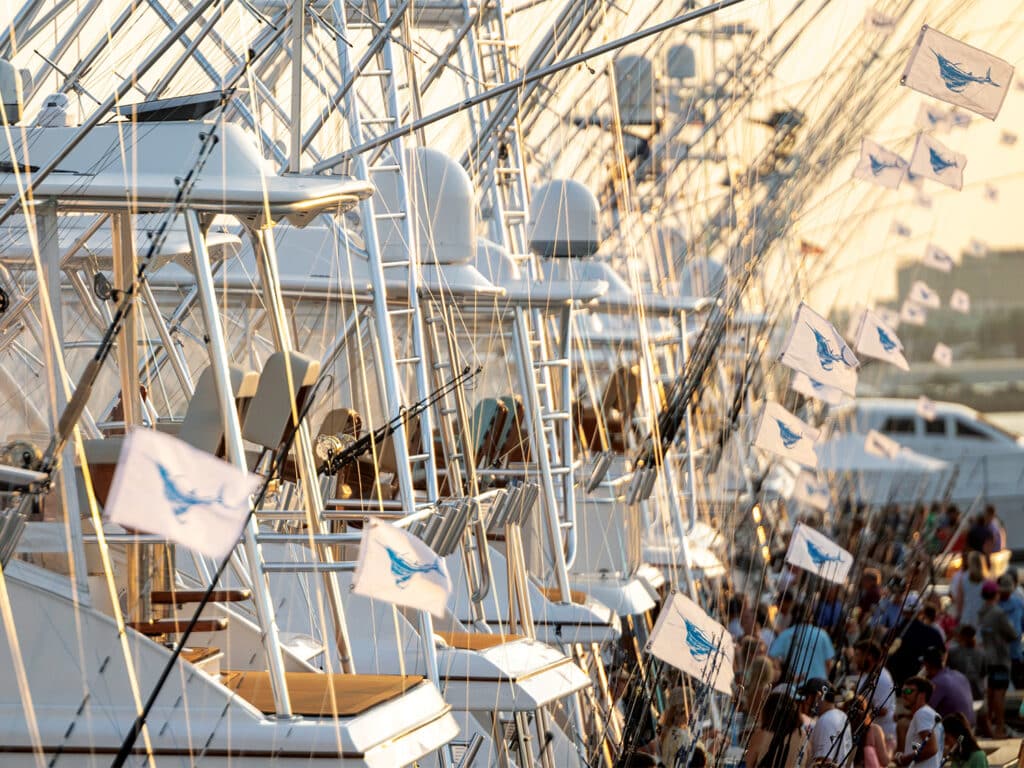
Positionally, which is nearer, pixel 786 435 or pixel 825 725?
pixel 825 725

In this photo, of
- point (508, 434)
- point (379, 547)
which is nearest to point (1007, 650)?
point (508, 434)

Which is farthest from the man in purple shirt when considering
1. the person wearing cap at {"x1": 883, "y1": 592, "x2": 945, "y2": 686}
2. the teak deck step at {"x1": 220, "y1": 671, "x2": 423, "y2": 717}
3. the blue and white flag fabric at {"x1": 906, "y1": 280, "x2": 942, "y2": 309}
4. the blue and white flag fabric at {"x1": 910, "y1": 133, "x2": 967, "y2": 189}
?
the teak deck step at {"x1": 220, "y1": 671, "x2": 423, "y2": 717}

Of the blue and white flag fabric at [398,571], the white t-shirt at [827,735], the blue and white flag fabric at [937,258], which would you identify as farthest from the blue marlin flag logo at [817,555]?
→ the blue and white flag fabric at [937,258]

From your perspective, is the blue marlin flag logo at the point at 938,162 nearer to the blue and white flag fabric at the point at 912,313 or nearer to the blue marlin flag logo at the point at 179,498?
the blue marlin flag logo at the point at 179,498

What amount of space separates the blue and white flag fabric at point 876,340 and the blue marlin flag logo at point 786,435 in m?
0.70

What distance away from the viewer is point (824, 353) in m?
10.9

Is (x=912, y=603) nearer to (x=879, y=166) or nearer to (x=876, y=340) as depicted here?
(x=876, y=340)

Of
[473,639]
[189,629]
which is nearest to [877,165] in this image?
[473,639]

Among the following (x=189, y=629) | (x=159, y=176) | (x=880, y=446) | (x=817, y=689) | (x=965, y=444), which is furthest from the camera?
(x=965, y=444)

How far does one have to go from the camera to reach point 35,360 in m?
10.5

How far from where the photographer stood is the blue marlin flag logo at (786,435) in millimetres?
11969

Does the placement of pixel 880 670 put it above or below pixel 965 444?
above

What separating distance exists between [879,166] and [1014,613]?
6.53 meters

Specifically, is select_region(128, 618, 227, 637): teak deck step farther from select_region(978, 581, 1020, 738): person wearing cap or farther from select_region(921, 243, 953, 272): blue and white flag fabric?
select_region(921, 243, 953, 272): blue and white flag fabric
